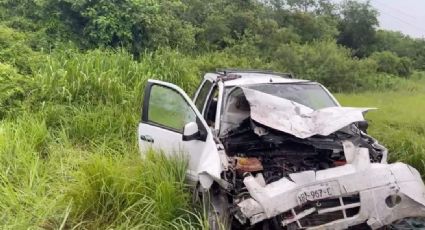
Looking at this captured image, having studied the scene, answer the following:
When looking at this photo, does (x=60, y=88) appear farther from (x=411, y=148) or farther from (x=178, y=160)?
(x=411, y=148)

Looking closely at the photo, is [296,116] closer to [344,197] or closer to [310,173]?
Result: [310,173]

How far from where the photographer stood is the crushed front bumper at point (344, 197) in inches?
158

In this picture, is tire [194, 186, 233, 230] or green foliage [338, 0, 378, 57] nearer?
tire [194, 186, 233, 230]

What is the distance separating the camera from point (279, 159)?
460 cm

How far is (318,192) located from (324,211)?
0.18 m

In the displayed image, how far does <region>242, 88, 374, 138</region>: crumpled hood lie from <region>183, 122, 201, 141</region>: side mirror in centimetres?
55

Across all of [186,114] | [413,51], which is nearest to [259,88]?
[186,114]

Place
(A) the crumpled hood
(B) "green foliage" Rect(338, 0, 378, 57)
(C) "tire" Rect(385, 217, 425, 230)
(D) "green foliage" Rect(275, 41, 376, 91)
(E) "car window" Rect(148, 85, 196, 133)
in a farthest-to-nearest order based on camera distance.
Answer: (B) "green foliage" Rect(338, 0, 378, 57) < (D) "green foliage" Rect(275, 41, 376, 91) < (E) "car window" Rect(148, 85, 196, 133) < (C) "tire" Rect(385, 217, 425, 230) < (A) the crumpled hood

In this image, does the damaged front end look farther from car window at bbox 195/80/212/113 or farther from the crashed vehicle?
car window at bbox 195/80/212/113

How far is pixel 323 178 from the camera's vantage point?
4.14 m

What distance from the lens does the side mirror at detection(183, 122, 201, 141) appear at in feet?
15.2

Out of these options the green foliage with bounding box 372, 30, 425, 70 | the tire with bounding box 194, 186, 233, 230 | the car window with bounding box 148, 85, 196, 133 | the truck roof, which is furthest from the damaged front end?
the green foliage with bounding box 372, 30, 425, 70

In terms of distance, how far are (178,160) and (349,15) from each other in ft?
66.6

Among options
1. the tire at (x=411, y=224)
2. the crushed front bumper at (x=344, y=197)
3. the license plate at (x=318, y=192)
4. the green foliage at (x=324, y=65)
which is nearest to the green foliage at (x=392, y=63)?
the green foliage at (x=324, y=65)
